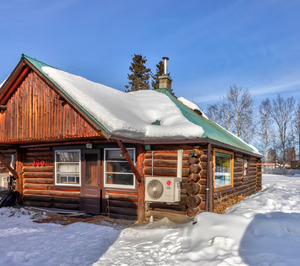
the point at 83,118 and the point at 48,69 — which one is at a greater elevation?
the point at 48,69

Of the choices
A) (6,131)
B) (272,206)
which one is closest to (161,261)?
(272,206)

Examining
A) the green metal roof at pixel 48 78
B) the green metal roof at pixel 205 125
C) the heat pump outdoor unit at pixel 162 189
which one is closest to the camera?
the green metal roof at pixel 48 78

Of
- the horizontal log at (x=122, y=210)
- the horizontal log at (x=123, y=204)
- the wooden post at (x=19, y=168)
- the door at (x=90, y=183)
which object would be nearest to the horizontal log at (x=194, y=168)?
the horizontal log at (x=123, y=204)

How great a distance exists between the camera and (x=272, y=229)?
565 centimetres

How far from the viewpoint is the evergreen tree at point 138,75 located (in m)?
35.8

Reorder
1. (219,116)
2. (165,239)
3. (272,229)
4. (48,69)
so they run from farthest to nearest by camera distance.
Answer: (219,116), (48,69), (165,239), (272,229)

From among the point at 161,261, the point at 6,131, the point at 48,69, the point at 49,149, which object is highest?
the point at 48,69

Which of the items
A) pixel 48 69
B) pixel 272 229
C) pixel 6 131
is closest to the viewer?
pixel 272 229

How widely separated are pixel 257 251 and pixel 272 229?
38.0 inches

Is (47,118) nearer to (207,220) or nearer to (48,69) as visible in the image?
(48,69)

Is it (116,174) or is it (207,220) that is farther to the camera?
(116,174)

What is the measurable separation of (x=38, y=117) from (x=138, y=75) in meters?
27.7

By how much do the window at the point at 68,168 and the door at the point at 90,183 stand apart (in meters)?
0.30

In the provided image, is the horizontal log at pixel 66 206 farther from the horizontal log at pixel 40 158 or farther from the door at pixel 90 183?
the horizontal log at pixel 40 158
